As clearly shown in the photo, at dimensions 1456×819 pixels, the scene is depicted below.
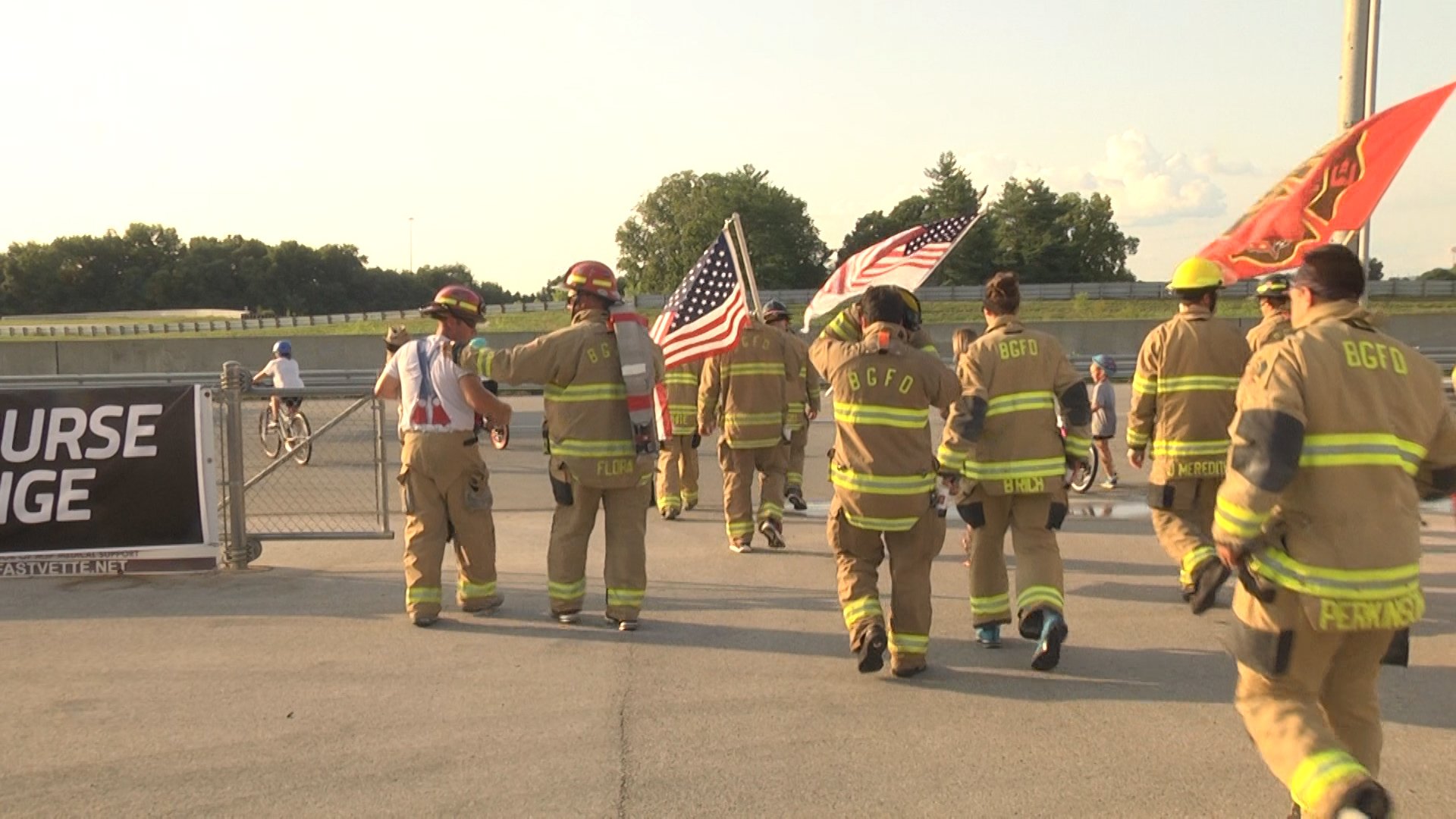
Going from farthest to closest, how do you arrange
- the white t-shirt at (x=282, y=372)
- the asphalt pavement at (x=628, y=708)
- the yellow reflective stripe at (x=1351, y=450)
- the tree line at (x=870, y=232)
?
the tree line at (x=870, y=232) → the white t-shirt at (x=282, y=372) → the asphalt pavement at (x=628, y=708) → the yellow reflective stripe at (x=1351, y=450)

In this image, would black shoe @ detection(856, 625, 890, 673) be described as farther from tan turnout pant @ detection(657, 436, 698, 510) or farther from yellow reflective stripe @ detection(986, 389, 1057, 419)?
tan turnout pant @ detection(657, 436, 698, 510)

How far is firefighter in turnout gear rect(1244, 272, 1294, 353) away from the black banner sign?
265 inches

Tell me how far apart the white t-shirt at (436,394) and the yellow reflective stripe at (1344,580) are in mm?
4472

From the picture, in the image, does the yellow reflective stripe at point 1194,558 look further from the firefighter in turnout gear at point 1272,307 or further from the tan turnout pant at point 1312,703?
the tan turnout pant at point 1312,703

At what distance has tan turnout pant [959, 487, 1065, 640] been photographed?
607cm

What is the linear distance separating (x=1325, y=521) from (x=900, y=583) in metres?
2.48

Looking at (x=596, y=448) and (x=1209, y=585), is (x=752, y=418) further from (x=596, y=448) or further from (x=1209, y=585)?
(x=1209, y=585)

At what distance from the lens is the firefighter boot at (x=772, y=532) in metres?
9.07

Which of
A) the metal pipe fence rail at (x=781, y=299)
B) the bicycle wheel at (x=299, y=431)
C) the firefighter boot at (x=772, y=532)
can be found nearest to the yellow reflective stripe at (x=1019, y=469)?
the firefighter boot at (x=772, y=532)

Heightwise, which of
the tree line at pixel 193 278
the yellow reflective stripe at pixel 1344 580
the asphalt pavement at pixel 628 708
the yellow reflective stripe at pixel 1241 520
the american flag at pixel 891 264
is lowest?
the asphalt pavement at pixel 628 708

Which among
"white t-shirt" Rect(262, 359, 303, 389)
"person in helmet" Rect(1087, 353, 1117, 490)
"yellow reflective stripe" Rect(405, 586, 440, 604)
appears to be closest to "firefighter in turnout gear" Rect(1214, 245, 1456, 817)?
"yellow reflective stripe" Rect(405, 586, 440, 604)

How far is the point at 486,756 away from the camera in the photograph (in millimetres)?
4871

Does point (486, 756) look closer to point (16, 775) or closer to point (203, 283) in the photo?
point (16, 775)

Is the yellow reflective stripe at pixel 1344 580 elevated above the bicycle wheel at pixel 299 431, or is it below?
above
